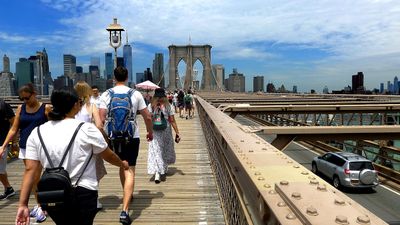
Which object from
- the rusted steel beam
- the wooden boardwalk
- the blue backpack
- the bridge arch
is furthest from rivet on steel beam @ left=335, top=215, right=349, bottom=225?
the bridge arch

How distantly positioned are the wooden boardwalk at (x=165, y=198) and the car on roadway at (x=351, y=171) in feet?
37.2

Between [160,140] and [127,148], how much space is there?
180 centimetres

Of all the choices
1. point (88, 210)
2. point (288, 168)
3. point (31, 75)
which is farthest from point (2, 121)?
point (31, 75)

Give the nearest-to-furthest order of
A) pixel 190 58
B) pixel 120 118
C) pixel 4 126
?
pixel 120 118
pixel 4 126
pixel 190 58

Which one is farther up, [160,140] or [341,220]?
[341,220]

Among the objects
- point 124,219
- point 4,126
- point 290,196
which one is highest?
point 290,196

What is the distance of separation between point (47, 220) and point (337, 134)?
4019 mm

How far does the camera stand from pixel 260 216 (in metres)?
1.64

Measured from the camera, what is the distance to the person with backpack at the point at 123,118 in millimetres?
4461

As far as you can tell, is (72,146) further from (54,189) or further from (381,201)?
(381,201)

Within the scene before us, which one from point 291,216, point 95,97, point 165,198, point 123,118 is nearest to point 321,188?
point 291,216

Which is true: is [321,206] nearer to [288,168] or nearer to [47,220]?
[288,168]

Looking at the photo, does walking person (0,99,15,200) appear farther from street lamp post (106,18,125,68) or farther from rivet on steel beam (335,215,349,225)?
street lamp post (106,18,125,68)

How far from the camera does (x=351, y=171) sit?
17312mm
